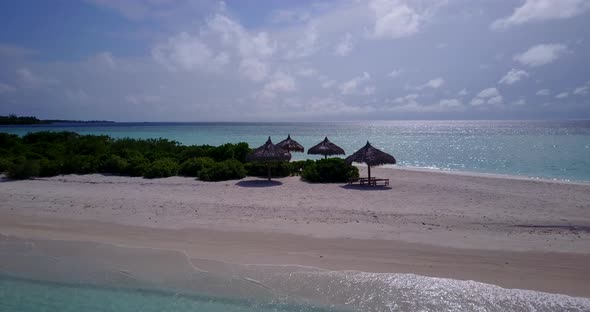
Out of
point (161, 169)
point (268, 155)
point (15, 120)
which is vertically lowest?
point (161, 169)

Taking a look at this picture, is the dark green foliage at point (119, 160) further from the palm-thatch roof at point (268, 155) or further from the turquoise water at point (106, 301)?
the turquoise water at point (106, 301)

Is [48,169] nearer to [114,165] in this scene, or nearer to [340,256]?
[114,165]

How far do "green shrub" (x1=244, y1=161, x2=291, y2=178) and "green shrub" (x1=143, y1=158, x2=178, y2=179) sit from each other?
3.06 m

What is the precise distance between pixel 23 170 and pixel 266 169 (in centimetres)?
942

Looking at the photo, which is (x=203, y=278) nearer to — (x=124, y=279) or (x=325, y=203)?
(x=124, y=279)

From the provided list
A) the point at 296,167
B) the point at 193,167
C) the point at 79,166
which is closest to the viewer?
the point at 193,167

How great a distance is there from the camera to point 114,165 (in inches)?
681

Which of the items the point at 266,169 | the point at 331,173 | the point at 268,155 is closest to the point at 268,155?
the point at 268,155

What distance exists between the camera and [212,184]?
14789mm

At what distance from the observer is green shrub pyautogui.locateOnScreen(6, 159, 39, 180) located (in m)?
15.9

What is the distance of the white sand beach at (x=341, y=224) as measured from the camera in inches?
275

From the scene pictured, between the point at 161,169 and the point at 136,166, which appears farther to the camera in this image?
the point at 136,166

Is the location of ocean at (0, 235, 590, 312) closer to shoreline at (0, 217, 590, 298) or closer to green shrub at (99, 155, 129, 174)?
shoreline at (0, 217, 590, 298)

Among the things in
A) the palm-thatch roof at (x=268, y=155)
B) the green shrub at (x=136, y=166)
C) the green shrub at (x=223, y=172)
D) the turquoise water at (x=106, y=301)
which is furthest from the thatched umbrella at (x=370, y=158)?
the turquoise water at (x=106, y=301)
